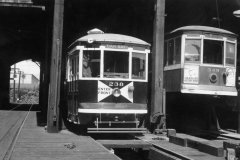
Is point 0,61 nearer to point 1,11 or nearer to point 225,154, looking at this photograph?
point 1,11

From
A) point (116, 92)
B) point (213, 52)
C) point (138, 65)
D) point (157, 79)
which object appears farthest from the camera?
point (213, 52)

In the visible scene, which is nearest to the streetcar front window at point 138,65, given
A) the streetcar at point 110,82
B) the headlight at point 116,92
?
the streetcar at point 110,82

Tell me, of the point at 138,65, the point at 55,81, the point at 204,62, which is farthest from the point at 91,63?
the point at 204,62

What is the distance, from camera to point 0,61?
43.1m

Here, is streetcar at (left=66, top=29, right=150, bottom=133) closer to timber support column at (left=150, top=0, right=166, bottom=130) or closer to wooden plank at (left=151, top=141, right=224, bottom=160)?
timber support column at (left=150, top=0, right=166, bottom=130)

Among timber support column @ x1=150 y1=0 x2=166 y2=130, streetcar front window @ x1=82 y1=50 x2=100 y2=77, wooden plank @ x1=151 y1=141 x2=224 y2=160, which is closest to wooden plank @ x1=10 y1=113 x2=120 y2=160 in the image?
wooden plank @ x1=151 y1=141 x2=224 y2=160

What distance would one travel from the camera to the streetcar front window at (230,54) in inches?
565

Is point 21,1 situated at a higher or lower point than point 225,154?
higher

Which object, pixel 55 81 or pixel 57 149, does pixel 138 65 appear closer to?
pixel 55 81

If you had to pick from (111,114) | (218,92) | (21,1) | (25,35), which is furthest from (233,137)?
(25,35)

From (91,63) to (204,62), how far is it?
402cm

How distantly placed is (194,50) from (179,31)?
0.80 meters

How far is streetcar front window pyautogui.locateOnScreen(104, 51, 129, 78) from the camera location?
12211 millimetres

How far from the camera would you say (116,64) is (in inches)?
485
